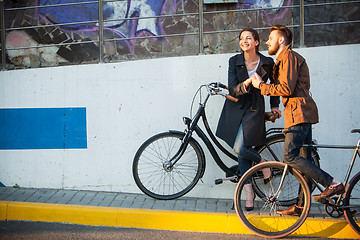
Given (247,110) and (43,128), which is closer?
(247,110)

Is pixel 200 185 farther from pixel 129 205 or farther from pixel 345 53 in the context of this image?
pixel 345 53

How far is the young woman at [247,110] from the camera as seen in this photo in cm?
499

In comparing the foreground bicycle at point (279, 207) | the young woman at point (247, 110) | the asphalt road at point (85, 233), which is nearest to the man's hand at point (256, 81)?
the young woman at point (247, 110)

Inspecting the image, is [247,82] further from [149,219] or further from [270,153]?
[149,219]

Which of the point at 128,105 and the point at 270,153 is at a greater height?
the point at 128,105

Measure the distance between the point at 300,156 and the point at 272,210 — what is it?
718 millimetres

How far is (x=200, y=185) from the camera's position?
19.5 feet

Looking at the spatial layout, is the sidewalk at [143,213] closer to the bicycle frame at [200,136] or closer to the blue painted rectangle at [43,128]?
the bicycle frame at [200,136]

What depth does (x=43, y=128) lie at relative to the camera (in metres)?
6.27

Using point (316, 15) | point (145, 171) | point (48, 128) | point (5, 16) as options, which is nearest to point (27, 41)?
point (5, 16)

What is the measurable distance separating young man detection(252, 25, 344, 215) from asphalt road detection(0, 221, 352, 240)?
721mm

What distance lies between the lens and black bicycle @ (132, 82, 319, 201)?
5281 millimetres

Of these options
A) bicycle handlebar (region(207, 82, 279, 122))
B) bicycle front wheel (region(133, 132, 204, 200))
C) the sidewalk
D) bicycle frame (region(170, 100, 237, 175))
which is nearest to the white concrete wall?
bicycle front wheel (region(133, 132, 204, 200))

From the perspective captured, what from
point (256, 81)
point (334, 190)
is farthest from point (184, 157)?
point (334, 190)
